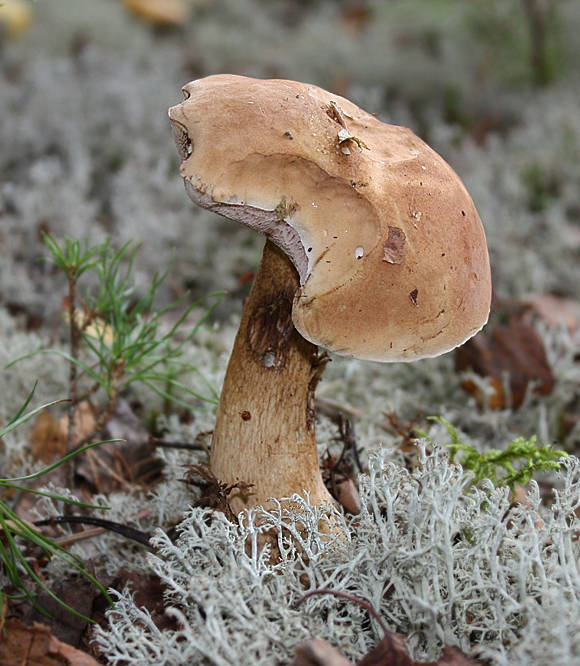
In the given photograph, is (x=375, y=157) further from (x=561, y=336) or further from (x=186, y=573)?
(x=561, y=336)

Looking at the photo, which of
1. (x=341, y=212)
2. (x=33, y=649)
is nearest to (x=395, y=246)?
(x=341, y=212)

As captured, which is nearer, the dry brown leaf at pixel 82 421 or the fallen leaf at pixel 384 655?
the fallen leaf at pixel 384 655

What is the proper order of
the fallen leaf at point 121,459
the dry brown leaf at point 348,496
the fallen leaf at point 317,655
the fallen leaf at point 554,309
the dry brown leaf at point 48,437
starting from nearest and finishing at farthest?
the fallen leaf at point 317,655 < the dry brown leaf at point 348,496 < the fallen leaf at point 121,459 < the dry brown leaf at point 48,437 < the fallen leaf at point 554,309

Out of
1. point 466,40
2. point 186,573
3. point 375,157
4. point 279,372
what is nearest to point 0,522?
point 186,573

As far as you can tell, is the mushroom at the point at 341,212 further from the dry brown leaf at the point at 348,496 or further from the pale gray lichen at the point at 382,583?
the dry brown leaf at the point at 348,496

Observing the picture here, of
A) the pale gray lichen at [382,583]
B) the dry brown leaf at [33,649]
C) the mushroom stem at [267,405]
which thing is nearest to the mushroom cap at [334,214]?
the mushroom stem at [267,405]

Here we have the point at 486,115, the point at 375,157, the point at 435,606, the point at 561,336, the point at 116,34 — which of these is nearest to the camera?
the point at 435,606
